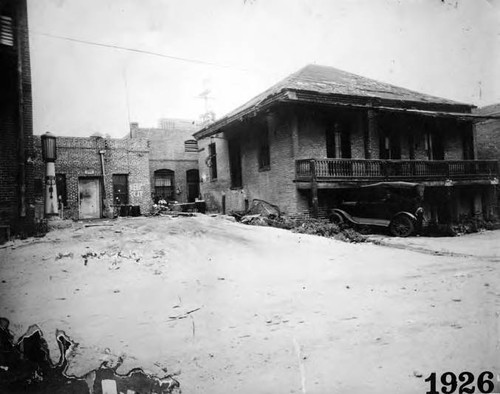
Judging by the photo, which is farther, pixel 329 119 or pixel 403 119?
pixel 403 119

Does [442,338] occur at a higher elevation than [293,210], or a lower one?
lower

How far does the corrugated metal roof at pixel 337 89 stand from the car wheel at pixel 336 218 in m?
4.30

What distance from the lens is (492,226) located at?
42.9 feet

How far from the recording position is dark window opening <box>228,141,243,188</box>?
16156mm

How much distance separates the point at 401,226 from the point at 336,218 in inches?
80.6

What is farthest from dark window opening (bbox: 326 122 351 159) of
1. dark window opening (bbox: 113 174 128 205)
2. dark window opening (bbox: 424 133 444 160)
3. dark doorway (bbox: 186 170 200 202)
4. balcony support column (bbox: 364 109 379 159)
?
dark doorway (bbox: 186 170 200 202)

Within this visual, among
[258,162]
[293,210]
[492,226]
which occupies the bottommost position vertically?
[492,226]

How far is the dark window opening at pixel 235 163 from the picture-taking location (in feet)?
53.0

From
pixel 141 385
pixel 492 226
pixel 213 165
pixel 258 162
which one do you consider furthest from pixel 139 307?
pixel 213 165

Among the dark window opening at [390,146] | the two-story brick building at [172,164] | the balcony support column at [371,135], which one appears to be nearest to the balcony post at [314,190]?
the balcony support column at [371,135]

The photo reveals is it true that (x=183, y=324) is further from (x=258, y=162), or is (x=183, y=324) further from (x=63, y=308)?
(x=258, y=162)

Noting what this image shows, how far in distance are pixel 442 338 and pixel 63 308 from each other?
3535 millimetres

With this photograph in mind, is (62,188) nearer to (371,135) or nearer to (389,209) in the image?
(371,135)

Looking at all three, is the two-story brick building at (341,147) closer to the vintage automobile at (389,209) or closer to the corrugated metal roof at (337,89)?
the corrugated metal roof at (337,89)
